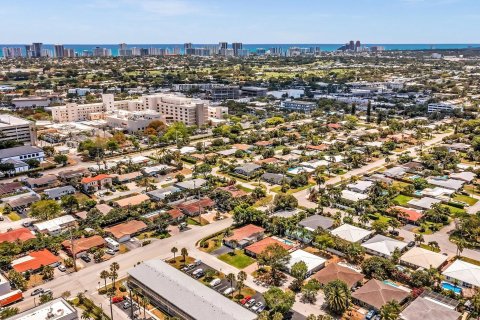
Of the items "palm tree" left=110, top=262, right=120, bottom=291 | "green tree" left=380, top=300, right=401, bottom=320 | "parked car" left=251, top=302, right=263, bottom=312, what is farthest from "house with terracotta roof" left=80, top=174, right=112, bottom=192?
"green tree" left=380, top=300, right=401, bottom=320

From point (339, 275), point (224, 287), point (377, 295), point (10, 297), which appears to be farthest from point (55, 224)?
point (377, 295)

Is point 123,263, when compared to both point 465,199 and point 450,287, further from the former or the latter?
point 465,199

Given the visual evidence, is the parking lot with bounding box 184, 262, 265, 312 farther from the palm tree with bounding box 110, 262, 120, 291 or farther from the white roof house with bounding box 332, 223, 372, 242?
the white roof house with bounding box 332, 223, 372, 242

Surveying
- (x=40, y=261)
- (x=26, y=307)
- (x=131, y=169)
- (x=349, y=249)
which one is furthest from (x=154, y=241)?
(x=131, y=169)

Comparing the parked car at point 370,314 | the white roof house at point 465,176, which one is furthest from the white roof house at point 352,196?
the parked car at point 370,314

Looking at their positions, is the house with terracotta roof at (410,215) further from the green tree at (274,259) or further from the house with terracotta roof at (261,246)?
the green tree at (274,259)

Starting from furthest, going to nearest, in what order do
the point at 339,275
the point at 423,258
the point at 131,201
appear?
the point at 131,201 < the point at 423,258 < the point at 339,275

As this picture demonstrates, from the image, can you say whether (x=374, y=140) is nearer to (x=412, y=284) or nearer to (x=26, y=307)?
(x=412, y=284)

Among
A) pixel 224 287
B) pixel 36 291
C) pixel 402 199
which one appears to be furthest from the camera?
pixel 402 199
